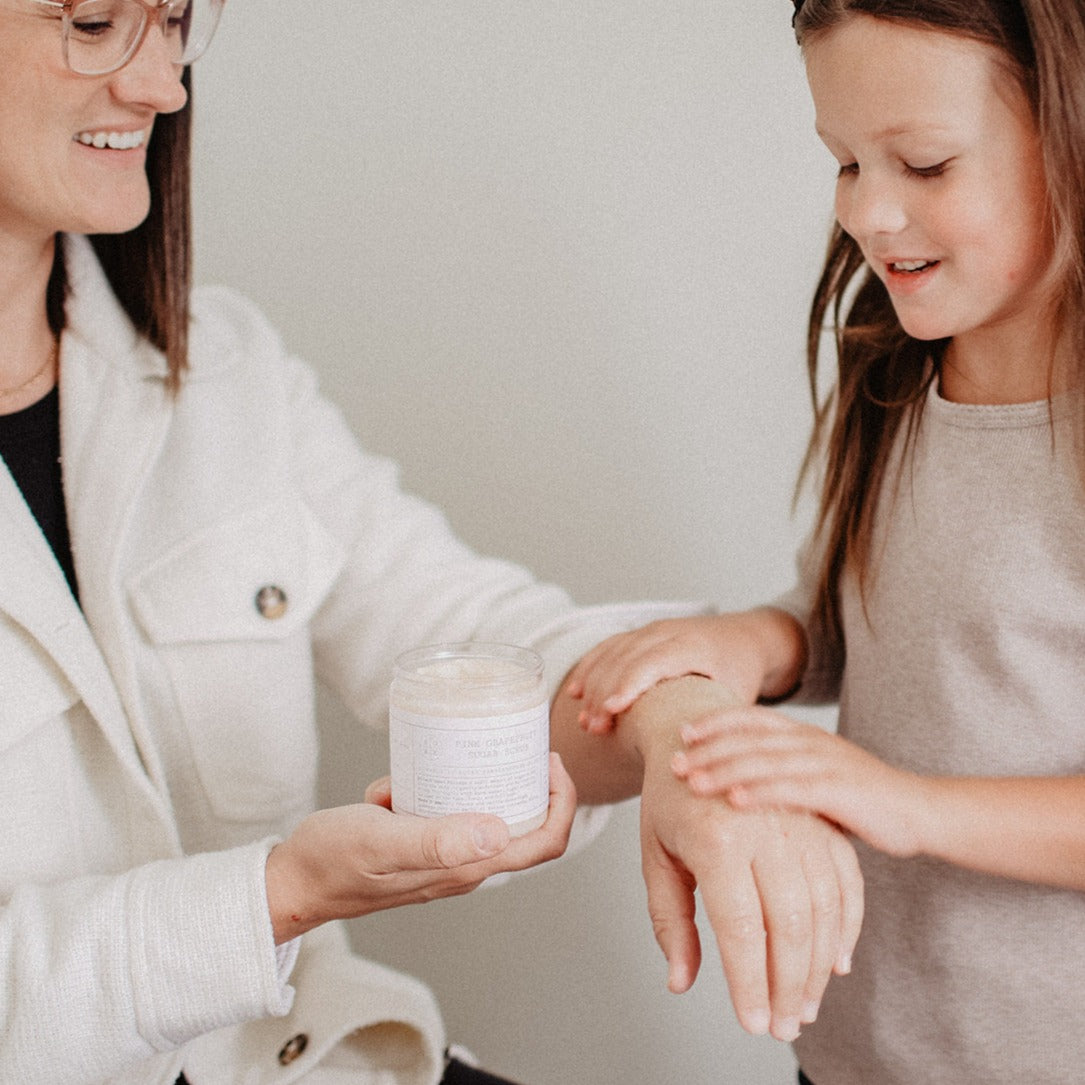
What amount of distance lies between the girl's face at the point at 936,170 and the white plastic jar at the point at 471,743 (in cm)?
42

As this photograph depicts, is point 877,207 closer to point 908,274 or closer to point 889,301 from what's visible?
point 908,274

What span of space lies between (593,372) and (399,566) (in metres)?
0.41

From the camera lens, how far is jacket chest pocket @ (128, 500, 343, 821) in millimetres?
1133

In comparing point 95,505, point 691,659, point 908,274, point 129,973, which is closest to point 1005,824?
point 691,659

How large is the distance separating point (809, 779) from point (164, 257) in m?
0.76

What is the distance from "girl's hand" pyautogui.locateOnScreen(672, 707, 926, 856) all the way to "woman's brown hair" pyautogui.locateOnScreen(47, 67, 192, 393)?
622mm

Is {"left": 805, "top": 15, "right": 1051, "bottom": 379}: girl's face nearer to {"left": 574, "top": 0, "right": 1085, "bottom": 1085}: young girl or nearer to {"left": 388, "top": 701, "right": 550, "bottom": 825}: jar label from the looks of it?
{"left": 574, "top": 0, "right": 1085, "bottom": 1085}: young girl

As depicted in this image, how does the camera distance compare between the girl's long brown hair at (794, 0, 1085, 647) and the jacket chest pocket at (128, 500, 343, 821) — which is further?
the jacket chest pocket at (128, 500, 343, 821)

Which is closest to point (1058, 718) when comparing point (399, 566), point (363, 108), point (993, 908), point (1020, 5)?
point (993, 908)

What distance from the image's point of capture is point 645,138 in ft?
4.83

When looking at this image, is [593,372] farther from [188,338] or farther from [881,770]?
[881,770]

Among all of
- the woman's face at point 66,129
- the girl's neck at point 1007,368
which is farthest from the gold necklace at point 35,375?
the girl's neck at point 1007,368

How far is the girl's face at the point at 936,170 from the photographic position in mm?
869

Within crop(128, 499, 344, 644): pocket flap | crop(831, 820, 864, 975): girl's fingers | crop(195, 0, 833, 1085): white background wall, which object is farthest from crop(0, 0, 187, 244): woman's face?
crop(831, 820, 864, 975): girl's fingers
